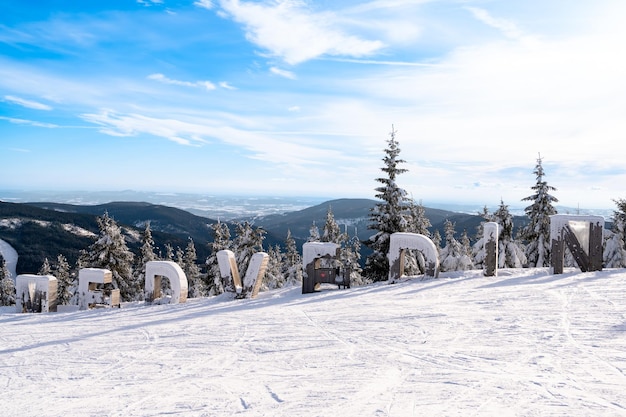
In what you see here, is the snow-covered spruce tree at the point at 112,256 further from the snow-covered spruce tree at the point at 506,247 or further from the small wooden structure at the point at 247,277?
the snow-covered spruce tree at the point at 506,247

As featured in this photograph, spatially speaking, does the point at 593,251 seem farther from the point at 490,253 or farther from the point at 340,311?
the point at 340,311

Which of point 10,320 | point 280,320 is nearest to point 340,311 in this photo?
point 280,320

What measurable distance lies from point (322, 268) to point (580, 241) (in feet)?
31.7

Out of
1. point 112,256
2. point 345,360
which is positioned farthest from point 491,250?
point 112,256

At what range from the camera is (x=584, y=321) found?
8391 mm

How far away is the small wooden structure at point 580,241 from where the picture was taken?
1496 centimetres

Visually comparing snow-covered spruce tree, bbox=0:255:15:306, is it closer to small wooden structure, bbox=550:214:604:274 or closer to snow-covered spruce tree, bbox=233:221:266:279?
snow-covered spruce tree, bbox=233:221:266:279

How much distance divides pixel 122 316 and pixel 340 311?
7224 mm

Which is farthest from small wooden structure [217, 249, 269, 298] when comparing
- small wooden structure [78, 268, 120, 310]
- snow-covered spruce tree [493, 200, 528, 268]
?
snow-covered spruce tree [493, 200, 528, 268]

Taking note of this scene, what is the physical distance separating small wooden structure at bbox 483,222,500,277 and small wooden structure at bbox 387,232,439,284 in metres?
1.89

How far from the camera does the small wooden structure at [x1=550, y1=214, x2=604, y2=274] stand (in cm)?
1496

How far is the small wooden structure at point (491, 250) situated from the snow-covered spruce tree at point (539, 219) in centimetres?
1522

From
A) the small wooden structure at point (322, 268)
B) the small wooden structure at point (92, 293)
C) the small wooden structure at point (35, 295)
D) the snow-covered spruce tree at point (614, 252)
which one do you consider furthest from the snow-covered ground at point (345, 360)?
the snow-covered spruce tree at point (614, 252)

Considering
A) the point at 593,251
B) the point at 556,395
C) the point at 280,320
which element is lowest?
the point at 280,320
